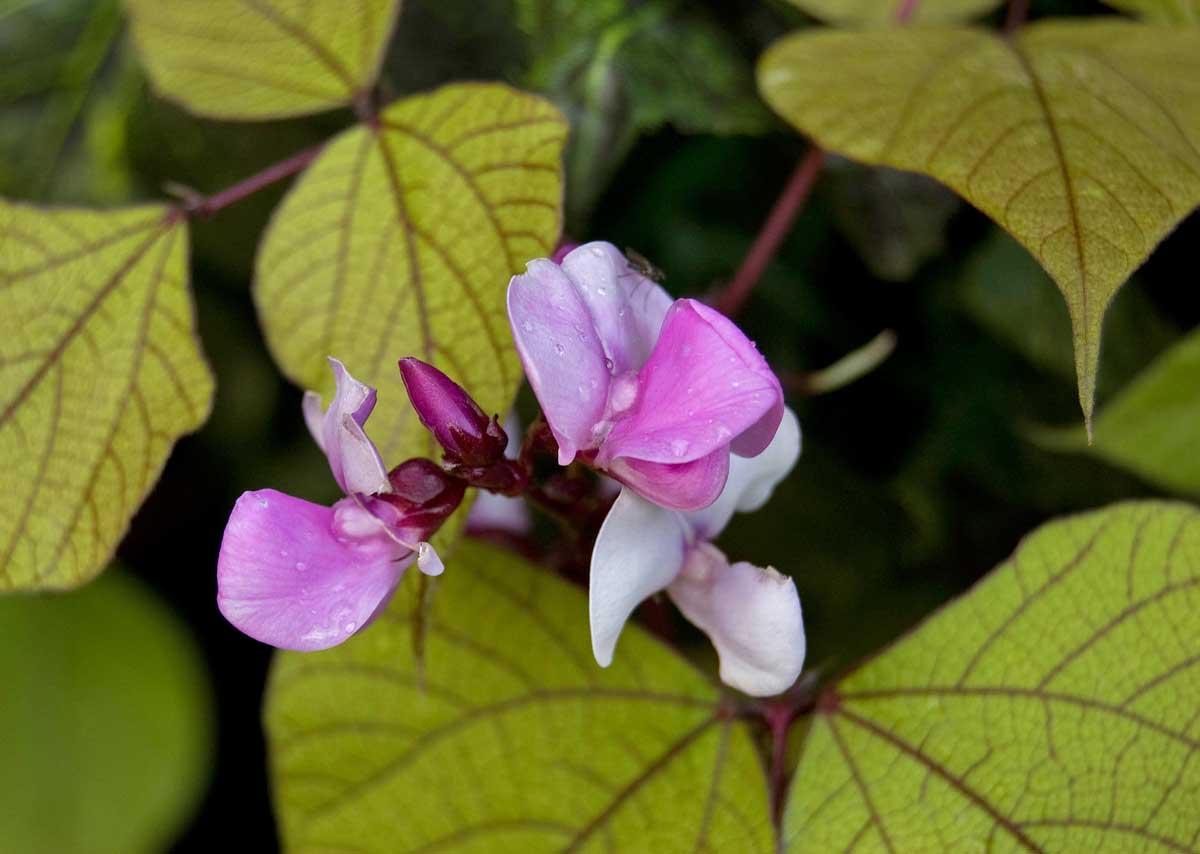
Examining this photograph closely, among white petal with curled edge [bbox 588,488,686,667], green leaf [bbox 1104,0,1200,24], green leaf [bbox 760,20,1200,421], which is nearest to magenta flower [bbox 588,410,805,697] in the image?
white petal with curled edge [bbox 588,488,686,667]

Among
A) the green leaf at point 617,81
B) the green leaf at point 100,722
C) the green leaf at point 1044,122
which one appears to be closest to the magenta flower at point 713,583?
the green leaf at point 1044,122

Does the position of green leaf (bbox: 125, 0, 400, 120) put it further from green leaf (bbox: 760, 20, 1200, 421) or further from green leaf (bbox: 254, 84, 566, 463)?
green leaf (bbox: 760, 20, 1200, 421)

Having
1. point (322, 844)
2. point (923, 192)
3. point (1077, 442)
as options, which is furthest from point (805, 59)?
point (322, 844)

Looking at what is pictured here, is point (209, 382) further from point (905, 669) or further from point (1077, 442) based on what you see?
point (1077, 442)

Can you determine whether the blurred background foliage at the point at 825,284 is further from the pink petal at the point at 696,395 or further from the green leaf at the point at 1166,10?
the pink petal at the point at 696,395

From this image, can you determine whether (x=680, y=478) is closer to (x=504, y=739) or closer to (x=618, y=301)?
(x=618, y=301)
